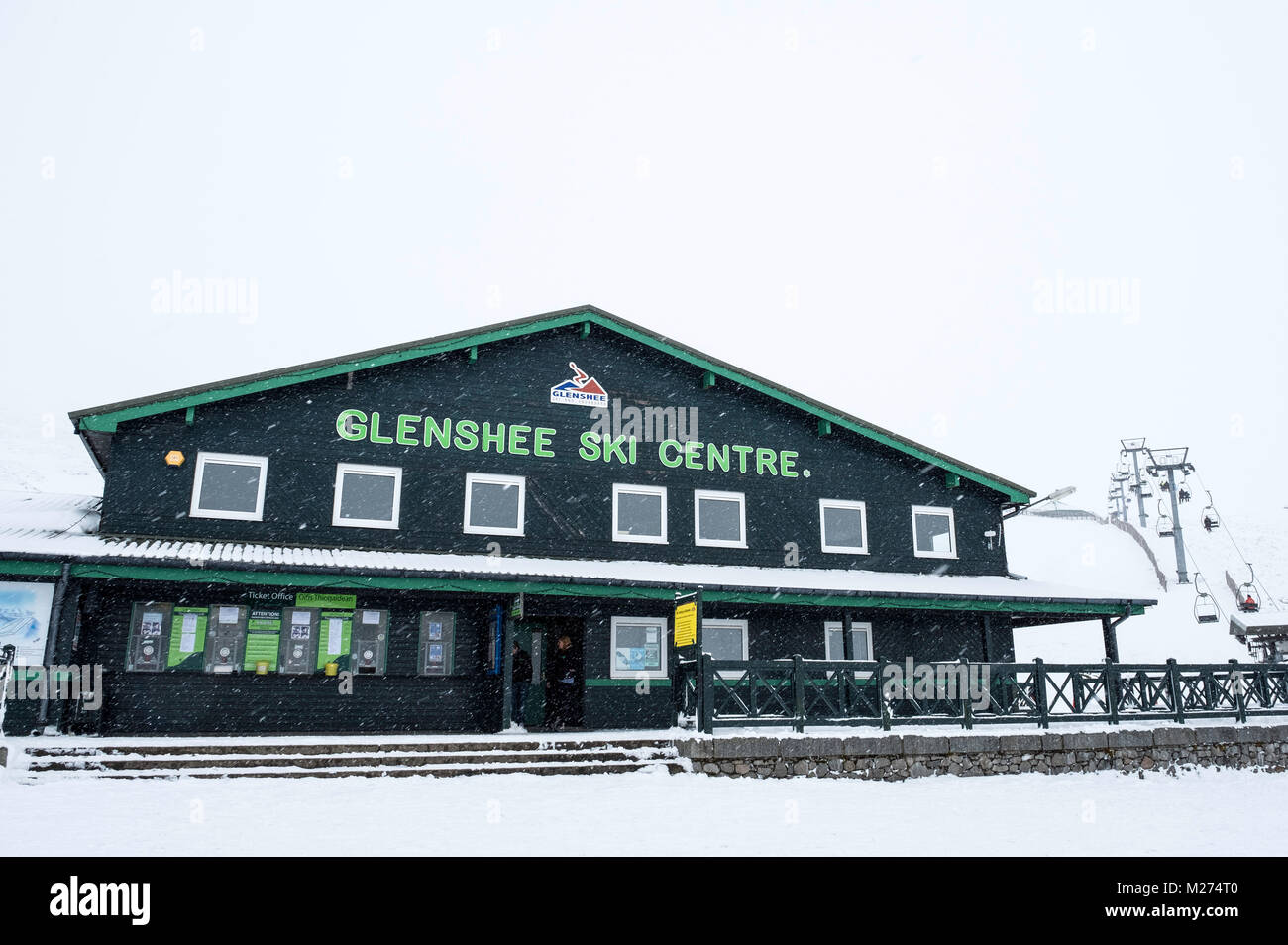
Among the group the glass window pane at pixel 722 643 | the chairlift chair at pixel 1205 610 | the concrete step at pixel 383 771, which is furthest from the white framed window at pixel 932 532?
the chairlift chair at pixel 1205 610

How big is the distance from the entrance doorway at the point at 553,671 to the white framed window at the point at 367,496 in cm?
325

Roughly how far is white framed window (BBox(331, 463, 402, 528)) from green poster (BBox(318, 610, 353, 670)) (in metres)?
1.62

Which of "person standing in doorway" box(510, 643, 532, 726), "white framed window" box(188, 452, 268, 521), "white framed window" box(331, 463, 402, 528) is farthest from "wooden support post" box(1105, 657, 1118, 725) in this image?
"white framed window" box(188, 452, 268, 521)

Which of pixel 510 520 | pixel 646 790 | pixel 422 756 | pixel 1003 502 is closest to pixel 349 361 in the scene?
pixel 510 520

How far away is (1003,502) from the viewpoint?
72.3ft

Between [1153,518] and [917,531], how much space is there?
50.3 metres

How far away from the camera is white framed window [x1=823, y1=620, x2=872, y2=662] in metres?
19.8

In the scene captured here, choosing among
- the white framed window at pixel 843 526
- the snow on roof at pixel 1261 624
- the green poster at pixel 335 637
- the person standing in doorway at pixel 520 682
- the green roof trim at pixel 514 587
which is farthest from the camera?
the snow on roof at pixel 1261 624

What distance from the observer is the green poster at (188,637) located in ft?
Result: 52.0

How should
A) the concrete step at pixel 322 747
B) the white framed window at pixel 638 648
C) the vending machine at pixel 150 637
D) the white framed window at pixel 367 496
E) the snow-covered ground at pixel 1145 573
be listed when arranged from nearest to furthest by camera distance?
the concrete step at pixel 322 747, the vending machine at pixel 150 637, the white framed window at pixel 367 496, the white framed window at pixel 638 648, the snow-covered ground at pixel 1145 573

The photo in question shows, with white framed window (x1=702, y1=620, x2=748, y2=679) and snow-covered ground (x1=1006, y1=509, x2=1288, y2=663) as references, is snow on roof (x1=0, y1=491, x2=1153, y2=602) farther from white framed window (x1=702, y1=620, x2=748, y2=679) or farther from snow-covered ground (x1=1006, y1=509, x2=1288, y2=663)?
snow-covered ground (x1=1006, y1=509, x2=1288, y2=663)

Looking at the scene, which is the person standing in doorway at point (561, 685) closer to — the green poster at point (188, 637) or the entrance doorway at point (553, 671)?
the entrance doorway at point (553, 671)

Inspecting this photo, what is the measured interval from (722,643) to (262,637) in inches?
331
